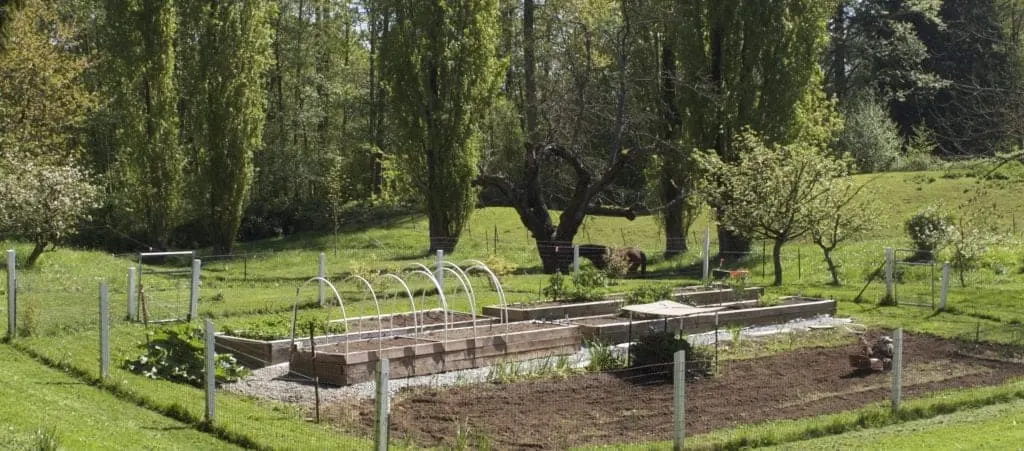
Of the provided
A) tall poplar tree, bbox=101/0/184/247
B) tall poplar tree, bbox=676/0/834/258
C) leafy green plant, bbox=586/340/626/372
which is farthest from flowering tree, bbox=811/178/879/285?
tall poplar tree, bbox=101/0/184/247

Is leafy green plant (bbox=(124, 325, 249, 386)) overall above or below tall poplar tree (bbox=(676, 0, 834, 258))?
below

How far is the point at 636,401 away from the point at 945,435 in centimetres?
451

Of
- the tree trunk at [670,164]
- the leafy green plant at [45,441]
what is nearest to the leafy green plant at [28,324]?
the leafy green plant at [45,441]

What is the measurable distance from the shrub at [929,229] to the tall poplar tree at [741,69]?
5674 millimetres

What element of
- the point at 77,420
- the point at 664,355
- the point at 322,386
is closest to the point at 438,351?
the point at 322,386

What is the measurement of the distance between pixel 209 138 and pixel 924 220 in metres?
25.4

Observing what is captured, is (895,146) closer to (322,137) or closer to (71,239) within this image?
(322,137)

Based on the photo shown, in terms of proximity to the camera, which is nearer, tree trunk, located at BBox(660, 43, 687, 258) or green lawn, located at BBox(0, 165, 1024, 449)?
green lawn, located at BBox(0, 165, 1024, 449)

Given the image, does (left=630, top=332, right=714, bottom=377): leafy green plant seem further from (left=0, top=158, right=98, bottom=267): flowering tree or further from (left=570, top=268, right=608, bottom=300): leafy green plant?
(left=0, top=158, right=98, bottom=267): flowering tree

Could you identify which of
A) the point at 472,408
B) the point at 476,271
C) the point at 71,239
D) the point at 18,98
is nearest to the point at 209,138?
the point at 18,98

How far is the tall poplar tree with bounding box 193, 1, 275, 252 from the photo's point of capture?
41.7 meters

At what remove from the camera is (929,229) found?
32.5 metres

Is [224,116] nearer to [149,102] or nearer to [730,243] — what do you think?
[149,102]

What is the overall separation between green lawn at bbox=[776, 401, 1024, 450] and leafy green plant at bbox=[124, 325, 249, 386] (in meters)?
8.98
